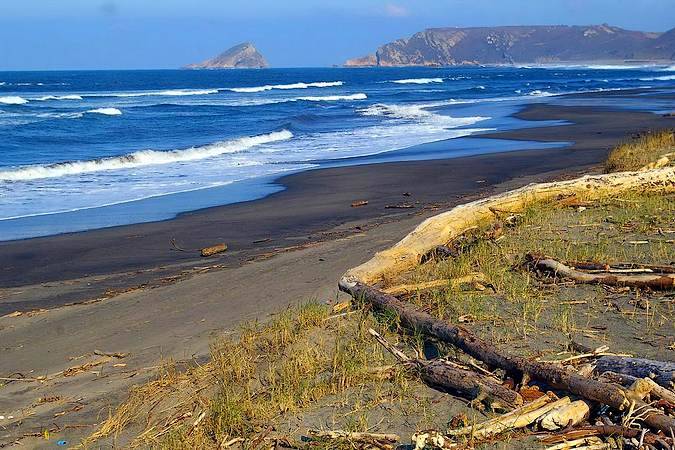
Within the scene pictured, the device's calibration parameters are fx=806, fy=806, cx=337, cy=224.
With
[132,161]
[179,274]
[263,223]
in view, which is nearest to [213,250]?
[179,274]

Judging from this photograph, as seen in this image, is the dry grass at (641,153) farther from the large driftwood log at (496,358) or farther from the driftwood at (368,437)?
the driftwood at (368,437)

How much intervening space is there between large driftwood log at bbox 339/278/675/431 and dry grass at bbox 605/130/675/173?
21.5 ft

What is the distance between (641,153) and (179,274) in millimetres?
7868

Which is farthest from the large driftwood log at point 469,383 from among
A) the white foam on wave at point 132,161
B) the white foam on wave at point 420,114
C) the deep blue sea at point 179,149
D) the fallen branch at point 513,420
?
the white foam on wave at point 420,114

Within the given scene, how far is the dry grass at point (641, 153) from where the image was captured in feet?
38.2

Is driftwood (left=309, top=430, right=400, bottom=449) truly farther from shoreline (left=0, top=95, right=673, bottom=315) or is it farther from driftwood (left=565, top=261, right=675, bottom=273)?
shoreline (left=0, top=95, right=673, bottom=315)

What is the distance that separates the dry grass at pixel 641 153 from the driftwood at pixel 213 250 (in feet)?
19.0

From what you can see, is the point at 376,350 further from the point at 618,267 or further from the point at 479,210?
the point at 479,210

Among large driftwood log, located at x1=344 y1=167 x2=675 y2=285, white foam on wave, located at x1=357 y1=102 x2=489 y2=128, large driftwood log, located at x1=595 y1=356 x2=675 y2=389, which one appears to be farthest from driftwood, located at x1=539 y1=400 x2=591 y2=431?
white foam on wave, located at x1=357 y1=102 x2=489 y2=128

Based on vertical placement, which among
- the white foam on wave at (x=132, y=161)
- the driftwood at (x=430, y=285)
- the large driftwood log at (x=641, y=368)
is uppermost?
the large driftwood log at (x=641, y=368)

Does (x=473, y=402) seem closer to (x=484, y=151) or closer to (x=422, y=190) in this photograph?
(x=422, y=190)

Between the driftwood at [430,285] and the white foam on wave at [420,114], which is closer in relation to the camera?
the driftwood at [430,285]

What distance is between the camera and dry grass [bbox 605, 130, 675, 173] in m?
11.6

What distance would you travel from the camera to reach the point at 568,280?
6.43m
